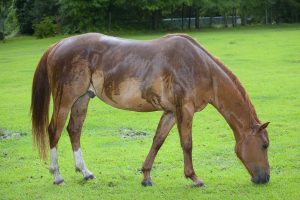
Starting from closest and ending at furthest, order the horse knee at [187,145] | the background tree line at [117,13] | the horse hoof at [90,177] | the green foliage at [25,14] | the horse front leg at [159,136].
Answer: the horse knee at [187,145], the horse front leg at [159,136], the horse hoof at [90,177], the background tree line at [117,13], the green foliage at [25,14]

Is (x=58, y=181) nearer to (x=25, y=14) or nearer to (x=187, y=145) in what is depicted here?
(x=187, y=145)

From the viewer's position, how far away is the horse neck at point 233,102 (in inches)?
249

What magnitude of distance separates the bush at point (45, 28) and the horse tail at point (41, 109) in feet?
120

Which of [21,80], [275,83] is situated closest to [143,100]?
[275,83]

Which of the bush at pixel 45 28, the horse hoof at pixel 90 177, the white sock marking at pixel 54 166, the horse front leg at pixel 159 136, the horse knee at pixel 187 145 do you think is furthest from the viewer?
the bush at pixel 45 28

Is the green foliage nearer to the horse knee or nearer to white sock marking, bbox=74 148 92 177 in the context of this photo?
white sock marking, bbox=74 148 92 177

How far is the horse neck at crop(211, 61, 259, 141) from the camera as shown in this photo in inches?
249

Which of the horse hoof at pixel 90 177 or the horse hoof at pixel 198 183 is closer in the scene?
the horse hoof at pixel 198 183

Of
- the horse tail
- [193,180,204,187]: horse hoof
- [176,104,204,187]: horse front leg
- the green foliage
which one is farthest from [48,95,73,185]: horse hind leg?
the green foliage

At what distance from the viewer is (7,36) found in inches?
1805

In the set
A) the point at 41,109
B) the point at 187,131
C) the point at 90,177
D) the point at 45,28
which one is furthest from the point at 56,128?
the point at 45,28

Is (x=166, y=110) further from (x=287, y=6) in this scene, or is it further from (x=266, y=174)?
(x=287, y=6)

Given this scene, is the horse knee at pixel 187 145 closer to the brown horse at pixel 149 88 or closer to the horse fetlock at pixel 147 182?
the brown horse at pixel 149 88

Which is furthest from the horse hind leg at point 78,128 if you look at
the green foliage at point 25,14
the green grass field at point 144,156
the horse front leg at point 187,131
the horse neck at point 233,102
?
the green foliage at point 25,14
